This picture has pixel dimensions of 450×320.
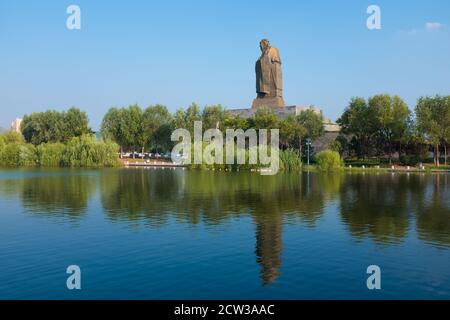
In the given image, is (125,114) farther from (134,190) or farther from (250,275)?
(250,275)

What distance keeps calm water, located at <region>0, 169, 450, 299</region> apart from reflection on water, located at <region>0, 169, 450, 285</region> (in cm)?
7

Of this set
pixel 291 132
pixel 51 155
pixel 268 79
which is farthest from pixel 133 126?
pixel 291 132

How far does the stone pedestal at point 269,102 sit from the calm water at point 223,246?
43242 millimetres

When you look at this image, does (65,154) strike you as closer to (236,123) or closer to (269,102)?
(236,123)

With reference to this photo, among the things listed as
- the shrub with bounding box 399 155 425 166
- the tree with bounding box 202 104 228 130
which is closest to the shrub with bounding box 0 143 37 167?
the tree with bounding box 202 104 228 130

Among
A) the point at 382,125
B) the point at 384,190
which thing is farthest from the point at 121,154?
the point at 384,190

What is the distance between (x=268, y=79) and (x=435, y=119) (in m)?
22.5

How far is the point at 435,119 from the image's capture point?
5591 cm

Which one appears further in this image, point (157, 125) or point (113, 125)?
point (157, 125)

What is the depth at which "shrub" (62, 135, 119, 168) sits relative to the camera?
58.0 meters

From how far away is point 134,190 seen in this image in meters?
28.5
